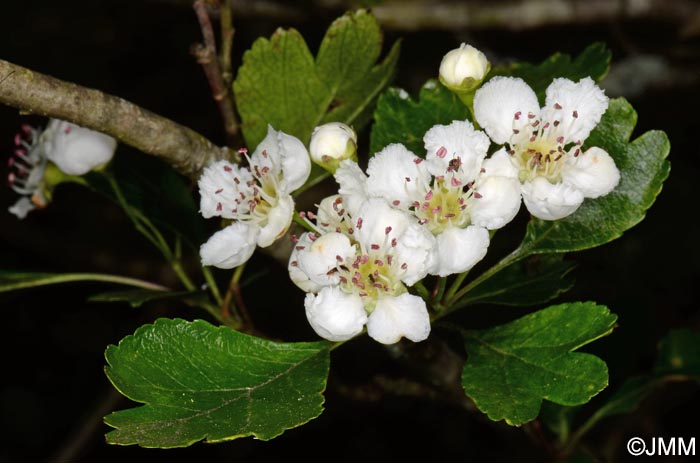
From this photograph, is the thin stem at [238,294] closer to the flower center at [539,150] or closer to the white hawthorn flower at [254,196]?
the white hawthorn flower at [254,196]

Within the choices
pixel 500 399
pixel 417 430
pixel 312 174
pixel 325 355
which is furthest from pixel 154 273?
pixel 500 399

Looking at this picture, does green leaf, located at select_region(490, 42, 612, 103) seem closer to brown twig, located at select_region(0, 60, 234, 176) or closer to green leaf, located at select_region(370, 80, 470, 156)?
green leaf, located at select_region(370, 80, 470, 156)

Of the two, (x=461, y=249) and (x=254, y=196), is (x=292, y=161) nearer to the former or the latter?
(x=254, y=196)

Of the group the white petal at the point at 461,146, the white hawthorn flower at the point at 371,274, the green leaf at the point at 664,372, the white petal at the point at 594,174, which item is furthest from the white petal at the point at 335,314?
the green leaf at the point at 664,372

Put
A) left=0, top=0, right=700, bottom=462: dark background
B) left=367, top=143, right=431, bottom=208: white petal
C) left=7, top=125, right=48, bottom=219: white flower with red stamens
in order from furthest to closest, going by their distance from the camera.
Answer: left=0, top=0, right=700, bottom=462: dark background, left=7, top=125, right=48, bottom=219: white flower with red stamens, left=367, top=143, right=431, bottom=208: white petal

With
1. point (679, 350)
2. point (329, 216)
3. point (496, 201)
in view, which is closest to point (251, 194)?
point (329, 216)

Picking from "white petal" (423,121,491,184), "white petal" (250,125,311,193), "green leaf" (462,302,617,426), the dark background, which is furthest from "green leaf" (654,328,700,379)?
"white petal" (250,125,311,193)

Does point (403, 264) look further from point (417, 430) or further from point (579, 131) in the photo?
point (417, 430)

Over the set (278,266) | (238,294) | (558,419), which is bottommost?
(558,419)
